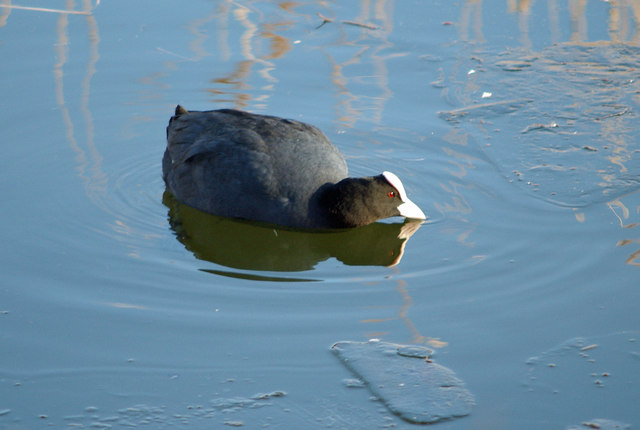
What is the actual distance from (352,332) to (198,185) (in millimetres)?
1863

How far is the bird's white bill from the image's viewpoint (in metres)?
5.30

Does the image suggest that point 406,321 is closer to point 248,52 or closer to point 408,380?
point 408,380

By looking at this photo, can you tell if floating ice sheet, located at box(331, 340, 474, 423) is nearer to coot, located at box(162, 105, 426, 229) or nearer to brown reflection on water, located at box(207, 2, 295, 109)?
coot, located at box(162, 105, 426, 229)

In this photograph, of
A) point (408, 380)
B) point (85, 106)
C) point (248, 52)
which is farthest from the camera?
point (248, 52)

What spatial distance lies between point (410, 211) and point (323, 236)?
1.75 feet

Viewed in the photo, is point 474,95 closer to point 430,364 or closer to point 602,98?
point 602,98

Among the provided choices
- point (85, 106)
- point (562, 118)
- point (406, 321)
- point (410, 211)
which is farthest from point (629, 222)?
point (85, 106)

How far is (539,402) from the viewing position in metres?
3.55

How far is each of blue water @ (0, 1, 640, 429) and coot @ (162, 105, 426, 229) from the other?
13cm

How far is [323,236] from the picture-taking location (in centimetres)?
532

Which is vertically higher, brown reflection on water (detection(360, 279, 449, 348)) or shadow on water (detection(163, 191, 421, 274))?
brown reflection on water (detection(360, 279, 449, 348))

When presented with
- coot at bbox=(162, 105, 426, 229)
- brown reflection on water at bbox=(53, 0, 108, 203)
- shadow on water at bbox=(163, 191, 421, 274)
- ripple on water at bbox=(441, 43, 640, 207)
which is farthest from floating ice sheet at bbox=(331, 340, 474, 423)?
brown reflection on water at bbox=(53, 0, 108, 203)

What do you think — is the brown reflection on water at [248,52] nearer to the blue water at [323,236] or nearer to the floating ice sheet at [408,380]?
the blue water at [323,236]

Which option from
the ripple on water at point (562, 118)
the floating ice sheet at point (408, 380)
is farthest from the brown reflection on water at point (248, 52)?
the floating ice sheet at point (408, 380)
